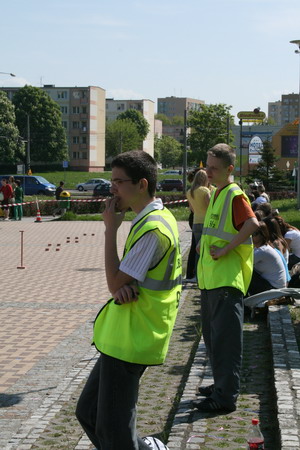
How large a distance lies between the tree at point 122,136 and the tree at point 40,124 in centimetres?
2958

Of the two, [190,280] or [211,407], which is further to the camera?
[190,280]

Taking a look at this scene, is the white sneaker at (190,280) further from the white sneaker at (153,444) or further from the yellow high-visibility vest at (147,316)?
the yellow high-visibility vest at (147,316)

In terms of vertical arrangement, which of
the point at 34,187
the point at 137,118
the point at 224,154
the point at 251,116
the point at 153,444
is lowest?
the point at 34,187

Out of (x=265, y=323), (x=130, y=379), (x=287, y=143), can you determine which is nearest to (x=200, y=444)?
(x=130, y=379)

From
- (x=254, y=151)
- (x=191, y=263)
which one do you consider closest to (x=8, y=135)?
(x=254, y=151)

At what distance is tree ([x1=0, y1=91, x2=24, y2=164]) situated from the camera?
99250 mm

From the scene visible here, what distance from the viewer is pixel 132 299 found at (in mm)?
3943

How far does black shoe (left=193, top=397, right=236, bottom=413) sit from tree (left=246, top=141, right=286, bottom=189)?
170ft

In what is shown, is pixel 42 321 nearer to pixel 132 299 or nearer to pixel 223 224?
pixel 223 224

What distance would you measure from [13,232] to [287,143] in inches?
3092

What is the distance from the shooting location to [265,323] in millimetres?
9305

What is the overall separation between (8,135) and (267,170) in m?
47.9

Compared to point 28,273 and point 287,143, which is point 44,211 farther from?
point 287,143

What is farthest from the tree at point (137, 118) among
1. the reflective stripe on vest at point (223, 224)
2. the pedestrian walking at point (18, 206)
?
the reflective stripe on vest at point (223, 224)
